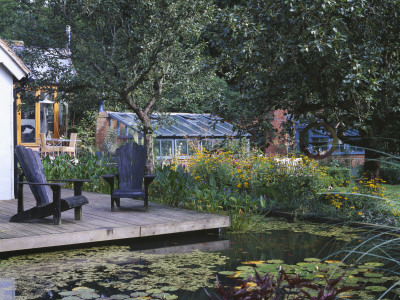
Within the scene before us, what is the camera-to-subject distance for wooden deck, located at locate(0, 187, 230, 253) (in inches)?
224

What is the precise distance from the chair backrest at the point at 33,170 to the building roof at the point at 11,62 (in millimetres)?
3173

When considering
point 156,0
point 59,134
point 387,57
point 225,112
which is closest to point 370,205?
point 387,57

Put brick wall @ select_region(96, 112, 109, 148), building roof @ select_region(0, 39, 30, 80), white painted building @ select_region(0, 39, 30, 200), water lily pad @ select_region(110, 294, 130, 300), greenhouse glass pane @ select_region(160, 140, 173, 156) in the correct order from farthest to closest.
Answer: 1. brick wall @ select_region(96, 112, 109, 148)
2. greenhouse glass pane @ select_region(160, 140, 173, 156)
3. white painted building @ select_region(0, 39, 30, 200)
4. building roof @ select_region(0, 39, 30, 80)
5. water lily pad @ select_region(110, 294, 130, 300)

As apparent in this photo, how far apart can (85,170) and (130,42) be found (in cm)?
340

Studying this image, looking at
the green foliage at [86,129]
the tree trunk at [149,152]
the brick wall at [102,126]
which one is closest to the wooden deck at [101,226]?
the tree trunk at [149,152]

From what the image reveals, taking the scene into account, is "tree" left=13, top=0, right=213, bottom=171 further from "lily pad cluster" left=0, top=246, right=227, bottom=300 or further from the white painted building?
"lily pad cluster" left=0, top=246, right=227, bottom=300

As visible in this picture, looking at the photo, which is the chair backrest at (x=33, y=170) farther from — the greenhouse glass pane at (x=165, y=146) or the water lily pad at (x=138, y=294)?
the greenhouse glass pane at (x=165, y=146)

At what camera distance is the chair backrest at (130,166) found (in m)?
7.99

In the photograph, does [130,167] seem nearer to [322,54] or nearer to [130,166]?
[130,166]

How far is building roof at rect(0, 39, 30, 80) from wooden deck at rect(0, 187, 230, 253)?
251 cm

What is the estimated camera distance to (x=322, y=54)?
23.3 feet

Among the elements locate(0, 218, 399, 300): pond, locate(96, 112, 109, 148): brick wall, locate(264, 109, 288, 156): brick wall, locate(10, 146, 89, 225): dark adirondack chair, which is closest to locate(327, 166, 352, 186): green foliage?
locate(264, 109, 288, 156): brick wall

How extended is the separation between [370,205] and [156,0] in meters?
6.68

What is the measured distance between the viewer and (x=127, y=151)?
8172 millimetres
